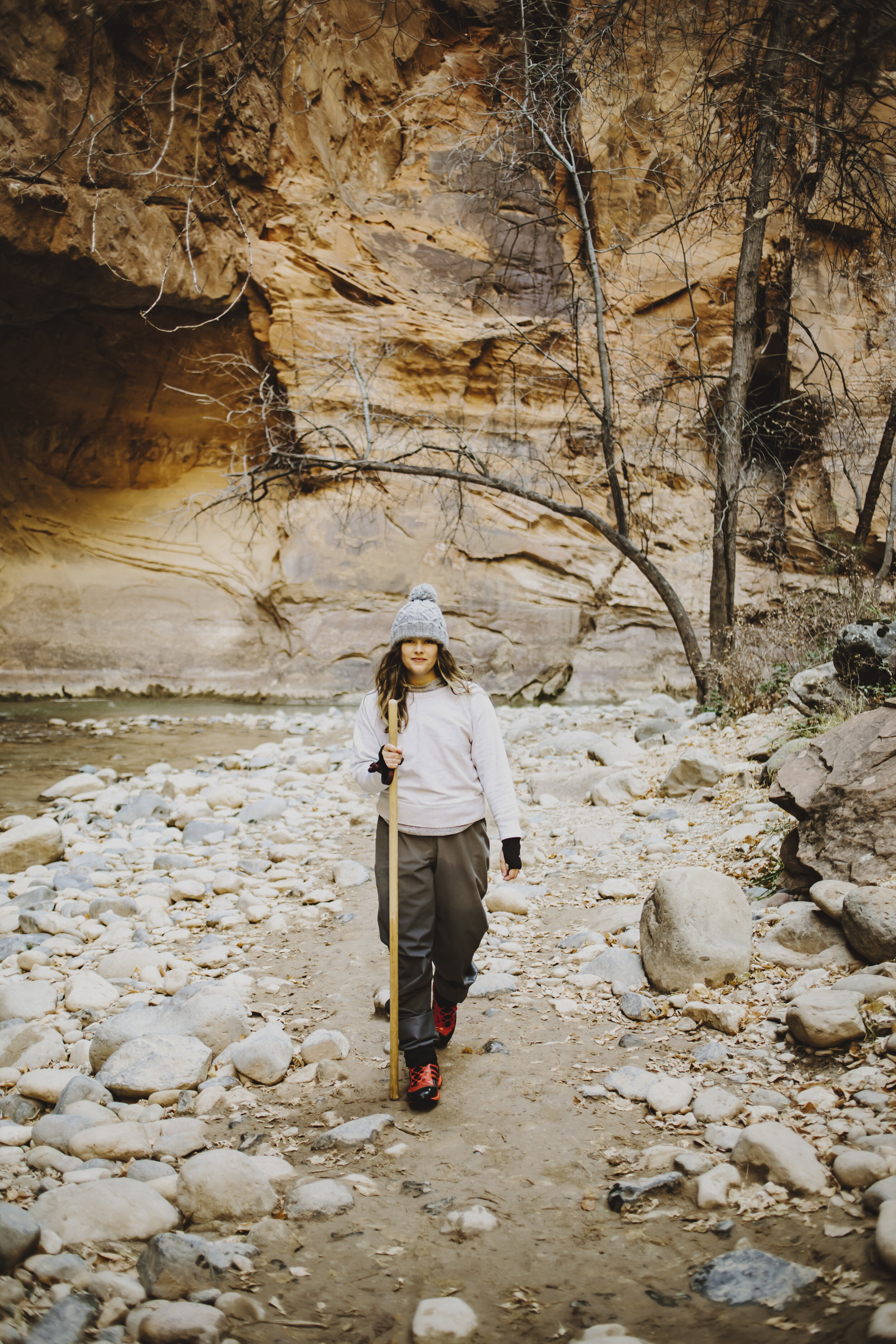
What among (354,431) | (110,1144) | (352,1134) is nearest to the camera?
(110,1144)

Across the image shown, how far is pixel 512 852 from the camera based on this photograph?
2564 millimetres

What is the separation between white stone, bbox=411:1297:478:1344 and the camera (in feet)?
4.67

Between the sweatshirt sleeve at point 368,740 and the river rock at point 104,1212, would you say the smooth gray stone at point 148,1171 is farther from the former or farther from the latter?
the sweatshirt sleeve at point 368,740

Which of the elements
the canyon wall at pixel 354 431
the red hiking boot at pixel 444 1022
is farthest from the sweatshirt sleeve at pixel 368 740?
the canyon wall at pixel 354 431

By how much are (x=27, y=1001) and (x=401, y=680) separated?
1820 mm

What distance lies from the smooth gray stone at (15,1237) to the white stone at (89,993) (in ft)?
4.48

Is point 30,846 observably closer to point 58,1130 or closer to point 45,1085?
point 45,1085

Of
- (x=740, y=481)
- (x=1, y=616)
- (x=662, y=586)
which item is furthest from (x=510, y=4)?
(x=1, y=616)

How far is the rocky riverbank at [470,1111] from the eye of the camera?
1484 mm

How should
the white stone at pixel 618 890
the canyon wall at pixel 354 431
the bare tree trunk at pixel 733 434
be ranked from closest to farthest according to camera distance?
the white stone at pixel 618 890
the bare tree trunk at pixel 733 434
the canyon wall at pixel 354 431

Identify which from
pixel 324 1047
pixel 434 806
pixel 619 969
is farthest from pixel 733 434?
pixel 324 1047

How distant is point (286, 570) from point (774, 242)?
9454 millimetres

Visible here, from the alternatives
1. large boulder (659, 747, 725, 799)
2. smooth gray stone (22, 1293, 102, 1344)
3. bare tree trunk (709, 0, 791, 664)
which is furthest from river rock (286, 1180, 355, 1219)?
bare tree trunk (709, 0, 791, 664)

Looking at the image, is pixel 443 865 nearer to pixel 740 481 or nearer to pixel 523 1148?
pixel 523 1148
